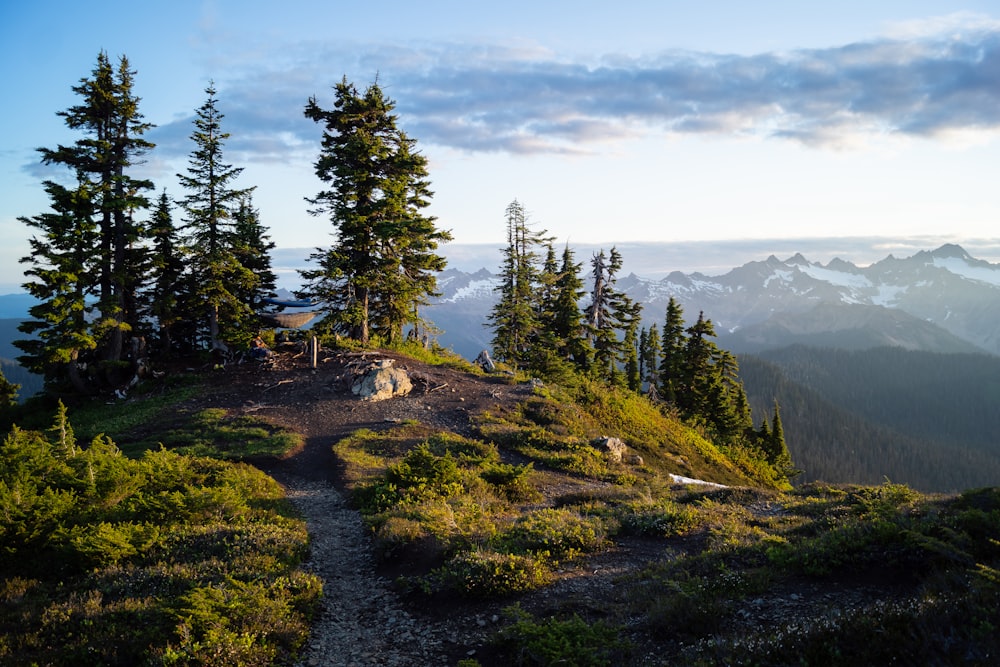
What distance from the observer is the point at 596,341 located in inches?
1951

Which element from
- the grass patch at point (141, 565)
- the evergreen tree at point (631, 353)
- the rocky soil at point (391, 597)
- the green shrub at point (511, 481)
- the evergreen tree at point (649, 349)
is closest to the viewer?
the grass patch at point (141, 565)

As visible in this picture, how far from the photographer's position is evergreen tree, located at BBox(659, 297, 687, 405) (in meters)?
49.1

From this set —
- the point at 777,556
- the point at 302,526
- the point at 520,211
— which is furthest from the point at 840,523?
the point at 520,211

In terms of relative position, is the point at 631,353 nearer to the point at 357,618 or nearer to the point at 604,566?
the point at 604,566

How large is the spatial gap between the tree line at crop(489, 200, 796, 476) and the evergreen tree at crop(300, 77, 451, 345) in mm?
9700

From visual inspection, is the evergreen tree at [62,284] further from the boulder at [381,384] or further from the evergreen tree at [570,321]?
the evergreen tree at [570,321]

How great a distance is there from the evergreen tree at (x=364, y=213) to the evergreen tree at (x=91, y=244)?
9435 millimetres

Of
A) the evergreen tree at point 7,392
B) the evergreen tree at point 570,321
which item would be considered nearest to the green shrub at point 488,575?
the evergreen tree at point 570,321

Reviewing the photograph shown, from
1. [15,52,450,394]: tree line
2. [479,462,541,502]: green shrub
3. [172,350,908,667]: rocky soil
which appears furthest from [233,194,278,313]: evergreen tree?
[479,462,541,502]: green shrub

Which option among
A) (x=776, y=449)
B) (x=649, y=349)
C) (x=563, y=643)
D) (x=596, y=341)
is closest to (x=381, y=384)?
(x=563, y=643)

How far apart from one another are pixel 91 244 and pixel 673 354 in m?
45.7

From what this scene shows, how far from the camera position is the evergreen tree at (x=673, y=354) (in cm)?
4906

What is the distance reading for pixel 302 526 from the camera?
505 inches

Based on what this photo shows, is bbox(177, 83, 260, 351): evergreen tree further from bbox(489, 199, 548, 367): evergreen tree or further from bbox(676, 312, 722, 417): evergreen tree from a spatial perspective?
bbox(676, 312, 722, 417): evergreen tree
